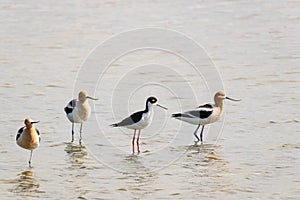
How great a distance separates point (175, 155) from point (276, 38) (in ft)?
32.1

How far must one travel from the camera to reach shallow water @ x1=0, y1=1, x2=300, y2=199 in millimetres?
11180

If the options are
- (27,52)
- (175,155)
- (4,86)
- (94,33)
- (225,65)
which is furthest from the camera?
(94,33)

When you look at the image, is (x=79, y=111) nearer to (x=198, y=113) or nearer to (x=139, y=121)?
(x=139, y=121)

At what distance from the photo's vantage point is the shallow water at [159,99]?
11.2 metres

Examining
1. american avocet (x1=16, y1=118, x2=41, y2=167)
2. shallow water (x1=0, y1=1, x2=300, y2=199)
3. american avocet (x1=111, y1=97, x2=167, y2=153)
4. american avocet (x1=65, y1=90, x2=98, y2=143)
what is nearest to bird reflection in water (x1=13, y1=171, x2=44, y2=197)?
shallow water (x1=0, y1=1, x2=300, y2=199)

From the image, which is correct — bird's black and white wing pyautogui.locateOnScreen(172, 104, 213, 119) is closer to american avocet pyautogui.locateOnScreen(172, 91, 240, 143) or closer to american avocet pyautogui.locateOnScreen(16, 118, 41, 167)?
american avocet pyautogui.locateOnScreen(172, 91, 240, 143)

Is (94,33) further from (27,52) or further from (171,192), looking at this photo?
(171,192)

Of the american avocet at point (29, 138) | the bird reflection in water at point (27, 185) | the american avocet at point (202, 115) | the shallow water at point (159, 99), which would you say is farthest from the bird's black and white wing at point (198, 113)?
the bird reflection in water at point (27, 185)

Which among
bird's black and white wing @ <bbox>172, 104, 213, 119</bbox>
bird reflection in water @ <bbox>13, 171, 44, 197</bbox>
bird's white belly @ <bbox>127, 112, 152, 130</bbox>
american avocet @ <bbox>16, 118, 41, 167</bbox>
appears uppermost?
bird's black and white wing @ <bbox>172, 104, 213, 119</bbox>

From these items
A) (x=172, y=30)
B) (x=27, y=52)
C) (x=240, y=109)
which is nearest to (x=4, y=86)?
(x=27, y=52)

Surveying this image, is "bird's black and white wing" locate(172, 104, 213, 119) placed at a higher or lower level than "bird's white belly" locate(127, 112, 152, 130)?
higher

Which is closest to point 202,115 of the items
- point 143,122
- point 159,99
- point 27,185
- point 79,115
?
point 143,122

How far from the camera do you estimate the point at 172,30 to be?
22.6 meters

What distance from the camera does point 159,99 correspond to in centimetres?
1594
